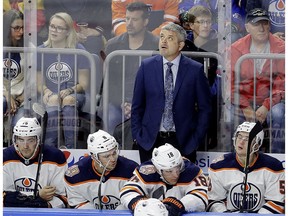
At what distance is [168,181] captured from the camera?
9945 mm

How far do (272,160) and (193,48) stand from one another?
35.5 inches

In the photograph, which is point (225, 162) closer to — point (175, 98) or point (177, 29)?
point (175, 98)

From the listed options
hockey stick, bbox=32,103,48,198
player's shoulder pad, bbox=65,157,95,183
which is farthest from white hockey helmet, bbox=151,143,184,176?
hockey stick, bbox=32,103,48,198

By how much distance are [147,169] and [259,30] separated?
1.18 meters

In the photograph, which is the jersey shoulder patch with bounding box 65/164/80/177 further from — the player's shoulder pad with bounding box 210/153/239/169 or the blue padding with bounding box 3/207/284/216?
the player's shoulder pad with bounding box 210/153/239/169

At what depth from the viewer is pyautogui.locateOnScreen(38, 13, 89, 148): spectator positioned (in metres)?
10.4

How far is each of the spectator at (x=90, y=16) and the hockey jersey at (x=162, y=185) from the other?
3.01ft

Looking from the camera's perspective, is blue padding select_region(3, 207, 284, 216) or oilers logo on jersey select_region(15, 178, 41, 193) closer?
blue padding select_region(3, 207, 284, 216)

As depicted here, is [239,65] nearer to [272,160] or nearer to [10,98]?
[272,160]

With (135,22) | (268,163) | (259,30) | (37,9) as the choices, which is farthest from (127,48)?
(268,163)

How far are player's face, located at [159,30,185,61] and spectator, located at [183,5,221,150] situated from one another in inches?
5.3

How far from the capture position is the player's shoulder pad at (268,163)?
33.0 ft

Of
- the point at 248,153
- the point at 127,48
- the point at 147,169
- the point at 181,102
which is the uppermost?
the point at 127,48

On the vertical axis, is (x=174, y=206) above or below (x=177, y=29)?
below
